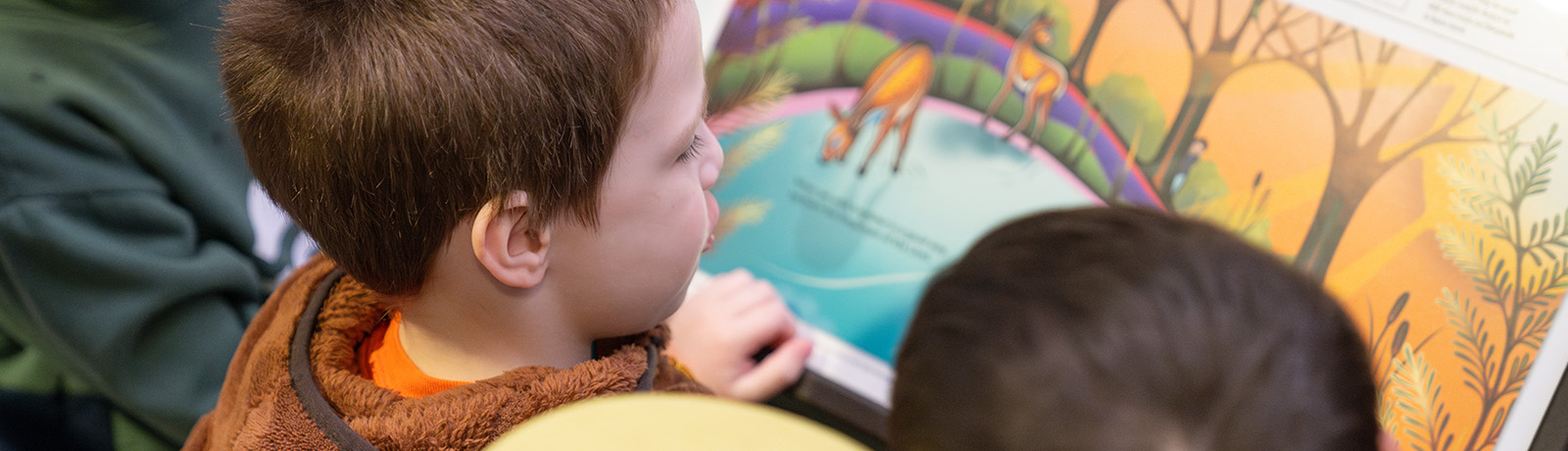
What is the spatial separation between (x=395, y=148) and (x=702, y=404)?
22 cm

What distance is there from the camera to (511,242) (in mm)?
465

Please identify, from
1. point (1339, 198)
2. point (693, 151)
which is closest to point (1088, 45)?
point (1339, 198)

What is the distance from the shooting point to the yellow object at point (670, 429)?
28 cm

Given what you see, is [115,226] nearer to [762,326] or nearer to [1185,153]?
[762,326]

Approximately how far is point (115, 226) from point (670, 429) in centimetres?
58

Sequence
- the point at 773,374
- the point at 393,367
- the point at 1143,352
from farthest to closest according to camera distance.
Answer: the point at 773,374
the point at 393,367
the point at 1143,352

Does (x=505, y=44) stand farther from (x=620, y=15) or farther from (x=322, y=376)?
(x=322, y=376)

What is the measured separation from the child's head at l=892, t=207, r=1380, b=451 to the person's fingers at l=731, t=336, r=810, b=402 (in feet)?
1.23

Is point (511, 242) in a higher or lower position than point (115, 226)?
higher

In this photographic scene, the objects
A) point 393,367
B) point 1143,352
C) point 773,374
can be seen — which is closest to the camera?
point 1143,352

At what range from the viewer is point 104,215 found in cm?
65

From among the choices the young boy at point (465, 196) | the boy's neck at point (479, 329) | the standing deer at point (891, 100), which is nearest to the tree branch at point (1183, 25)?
the standing deer at point (891, 100)

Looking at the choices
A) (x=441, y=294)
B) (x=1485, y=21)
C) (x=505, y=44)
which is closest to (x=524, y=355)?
(x=441, y=294)

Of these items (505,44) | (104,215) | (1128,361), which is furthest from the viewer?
(104,215)
